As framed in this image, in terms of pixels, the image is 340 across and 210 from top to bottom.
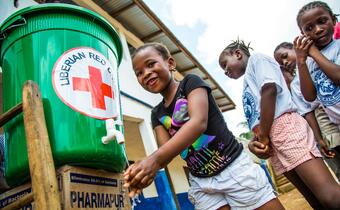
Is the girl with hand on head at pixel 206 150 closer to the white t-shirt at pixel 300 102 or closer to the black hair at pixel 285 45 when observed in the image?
the white t-shirt at pixel 300 102

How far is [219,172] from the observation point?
1467mm

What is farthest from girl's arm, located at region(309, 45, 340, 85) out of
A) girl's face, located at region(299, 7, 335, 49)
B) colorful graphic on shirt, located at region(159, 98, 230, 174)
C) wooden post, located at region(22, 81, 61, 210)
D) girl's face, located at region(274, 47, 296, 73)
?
wooden post, located at region(22, 81, 61, 210)

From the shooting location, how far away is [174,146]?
1.07 m

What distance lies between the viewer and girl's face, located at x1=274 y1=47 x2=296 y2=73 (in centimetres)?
235

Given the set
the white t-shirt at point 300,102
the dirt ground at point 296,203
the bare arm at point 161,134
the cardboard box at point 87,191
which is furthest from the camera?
the dirt ground at point 296,203

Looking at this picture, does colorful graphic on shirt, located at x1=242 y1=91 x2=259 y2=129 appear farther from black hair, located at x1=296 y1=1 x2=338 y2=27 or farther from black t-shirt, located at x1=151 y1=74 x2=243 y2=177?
black hair, located at x1=296 y1=1 x2=338 y2=27

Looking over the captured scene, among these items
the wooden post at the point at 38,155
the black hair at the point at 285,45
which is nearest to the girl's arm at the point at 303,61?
the black hair at the point at 285,45

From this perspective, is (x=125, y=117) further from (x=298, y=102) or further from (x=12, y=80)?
(x=12, y=80)

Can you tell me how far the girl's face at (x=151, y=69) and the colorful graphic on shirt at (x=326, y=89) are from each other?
99 cm

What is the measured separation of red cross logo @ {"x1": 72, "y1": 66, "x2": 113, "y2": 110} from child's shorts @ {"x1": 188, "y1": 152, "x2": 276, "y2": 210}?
72 cm

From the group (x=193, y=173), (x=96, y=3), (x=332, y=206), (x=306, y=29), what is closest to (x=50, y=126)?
(x=193, y=173)

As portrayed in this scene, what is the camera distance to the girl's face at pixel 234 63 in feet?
6.54

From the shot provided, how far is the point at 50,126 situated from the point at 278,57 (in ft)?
6.55

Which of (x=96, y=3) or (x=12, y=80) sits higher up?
(x=96, y=3)
